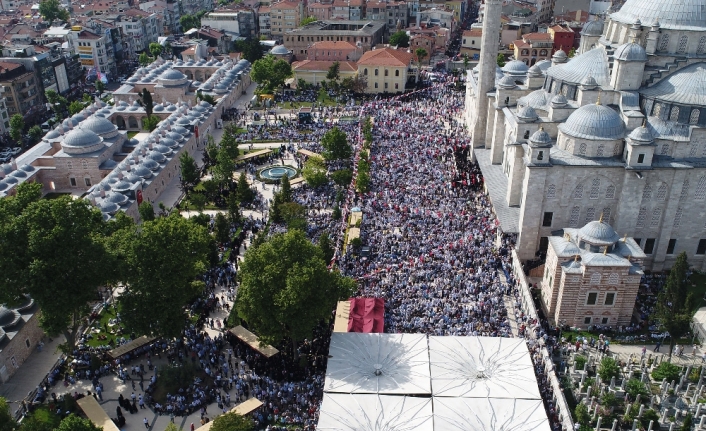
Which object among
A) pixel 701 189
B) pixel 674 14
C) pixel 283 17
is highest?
pixel 674 14

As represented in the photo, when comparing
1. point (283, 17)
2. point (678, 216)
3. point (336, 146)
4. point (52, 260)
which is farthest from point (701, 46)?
point (283, 17)

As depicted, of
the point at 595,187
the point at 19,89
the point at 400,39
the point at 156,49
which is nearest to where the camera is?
the point at 595,187

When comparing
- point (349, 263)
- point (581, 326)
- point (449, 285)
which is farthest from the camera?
point (349, 263)

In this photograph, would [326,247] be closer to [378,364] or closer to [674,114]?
[378,364]

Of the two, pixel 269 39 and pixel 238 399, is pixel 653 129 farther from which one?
pixel 269 39

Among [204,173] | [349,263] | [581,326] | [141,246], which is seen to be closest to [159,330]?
[141,246]

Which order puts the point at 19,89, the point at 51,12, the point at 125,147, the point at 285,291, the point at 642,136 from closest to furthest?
1. the point at 285,291
2. the point at 642,136
3. the point at 125,147
4. the point at 19,89
5. the point at 51,12

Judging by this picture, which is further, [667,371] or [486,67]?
[486,67]
